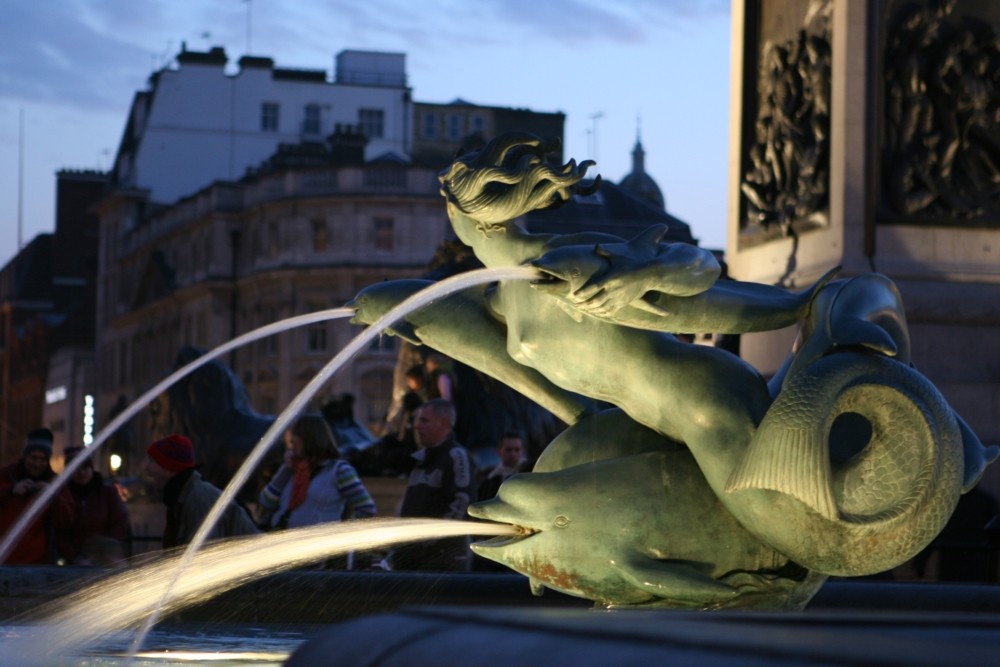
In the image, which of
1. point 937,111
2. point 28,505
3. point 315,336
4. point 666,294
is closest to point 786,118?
point 937,111

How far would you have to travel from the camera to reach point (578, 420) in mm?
4320

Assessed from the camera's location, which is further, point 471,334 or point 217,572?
point 217,572

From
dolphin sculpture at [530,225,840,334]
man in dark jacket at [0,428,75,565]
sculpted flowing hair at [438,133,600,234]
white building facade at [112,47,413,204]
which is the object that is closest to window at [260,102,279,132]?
white building facade at [112,47,413,204]

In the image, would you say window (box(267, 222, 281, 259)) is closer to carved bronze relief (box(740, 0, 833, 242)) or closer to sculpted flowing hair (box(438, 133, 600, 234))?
carved bronze relief (box(740, 0, 833, 242))

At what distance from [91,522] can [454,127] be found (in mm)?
83642

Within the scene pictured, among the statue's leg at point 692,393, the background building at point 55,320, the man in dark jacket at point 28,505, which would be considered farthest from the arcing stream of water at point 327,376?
the background building at point 55,320

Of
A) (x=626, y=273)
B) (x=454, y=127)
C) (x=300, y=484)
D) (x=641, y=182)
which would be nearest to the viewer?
(x=626, y=273)

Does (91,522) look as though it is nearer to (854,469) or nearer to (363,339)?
(363,339)

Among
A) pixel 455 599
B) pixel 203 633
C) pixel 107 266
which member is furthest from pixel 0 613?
pixel 107 266

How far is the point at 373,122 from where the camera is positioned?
89.1m

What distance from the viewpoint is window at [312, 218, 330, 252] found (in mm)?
74625

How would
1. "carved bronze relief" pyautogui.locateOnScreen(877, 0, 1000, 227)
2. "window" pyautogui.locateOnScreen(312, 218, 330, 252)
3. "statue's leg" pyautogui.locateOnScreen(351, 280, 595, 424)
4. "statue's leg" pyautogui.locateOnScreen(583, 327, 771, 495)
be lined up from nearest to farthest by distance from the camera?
1. "statue's leg" pyautogui.locateOnScreen(583, 327, 771, 495)
2. "statue's leg" pyautogui.locateOnScreen(351, 280, 595, 424)
3. "carved bronze relief" pyautogui.locateOnScreen(877, 0, 1000, 227)
4. "window" pyautogui.locateOnScreen(312, 218, 330, 252)

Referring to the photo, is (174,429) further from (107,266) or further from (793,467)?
(107,266)

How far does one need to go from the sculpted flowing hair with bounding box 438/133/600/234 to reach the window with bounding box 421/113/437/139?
89.5 metres
